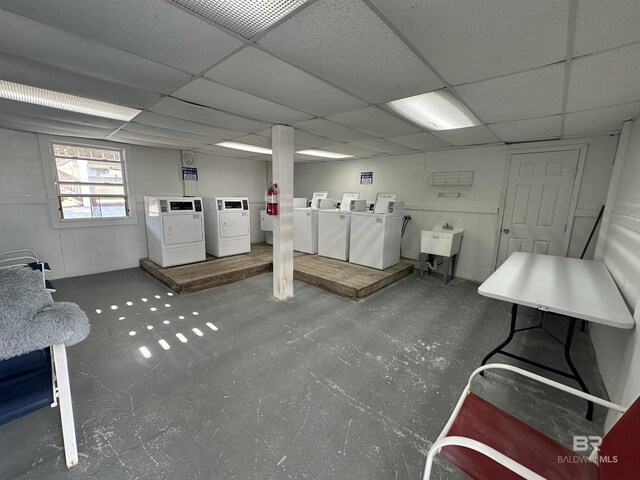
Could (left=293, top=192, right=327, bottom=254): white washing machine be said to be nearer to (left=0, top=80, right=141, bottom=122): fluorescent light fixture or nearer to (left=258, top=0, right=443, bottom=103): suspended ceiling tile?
(left=0, top=80, right=141, bottom=122): fluorescent light fixture

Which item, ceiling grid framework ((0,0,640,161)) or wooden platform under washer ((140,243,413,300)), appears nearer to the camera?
ceiling grid framework ((0,0,640,161))

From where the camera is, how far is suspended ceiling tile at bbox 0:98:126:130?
258 centimetres

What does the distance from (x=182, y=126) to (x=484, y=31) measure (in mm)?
3309

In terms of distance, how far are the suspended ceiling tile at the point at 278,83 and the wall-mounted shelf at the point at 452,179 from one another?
278 centimetres

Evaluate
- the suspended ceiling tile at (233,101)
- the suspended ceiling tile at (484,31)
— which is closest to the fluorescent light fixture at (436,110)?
the suspended ceiling tile at (484,31)

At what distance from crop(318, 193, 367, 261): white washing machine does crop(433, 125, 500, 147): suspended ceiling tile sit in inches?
67.8

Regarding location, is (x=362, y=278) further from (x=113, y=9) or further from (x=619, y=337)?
(x=113, y=9)

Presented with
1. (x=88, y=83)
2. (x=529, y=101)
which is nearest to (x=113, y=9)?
(x=88, y=83)

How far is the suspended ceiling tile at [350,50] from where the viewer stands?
48.0 inches

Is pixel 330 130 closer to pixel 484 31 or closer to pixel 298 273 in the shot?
pixel 484 31

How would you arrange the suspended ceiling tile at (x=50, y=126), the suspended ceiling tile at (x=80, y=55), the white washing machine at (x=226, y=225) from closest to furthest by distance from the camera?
1. the suspended ceiling tile at (x=80, y=55)
2. the suspended ceiling tile at (x=50, y=126)
3. the white washing machine at (x=226, y=225)

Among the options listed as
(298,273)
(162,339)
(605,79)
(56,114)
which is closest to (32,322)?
(162,339)

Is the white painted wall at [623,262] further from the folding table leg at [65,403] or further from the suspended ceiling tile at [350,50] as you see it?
the folding table leg at [65,403]
